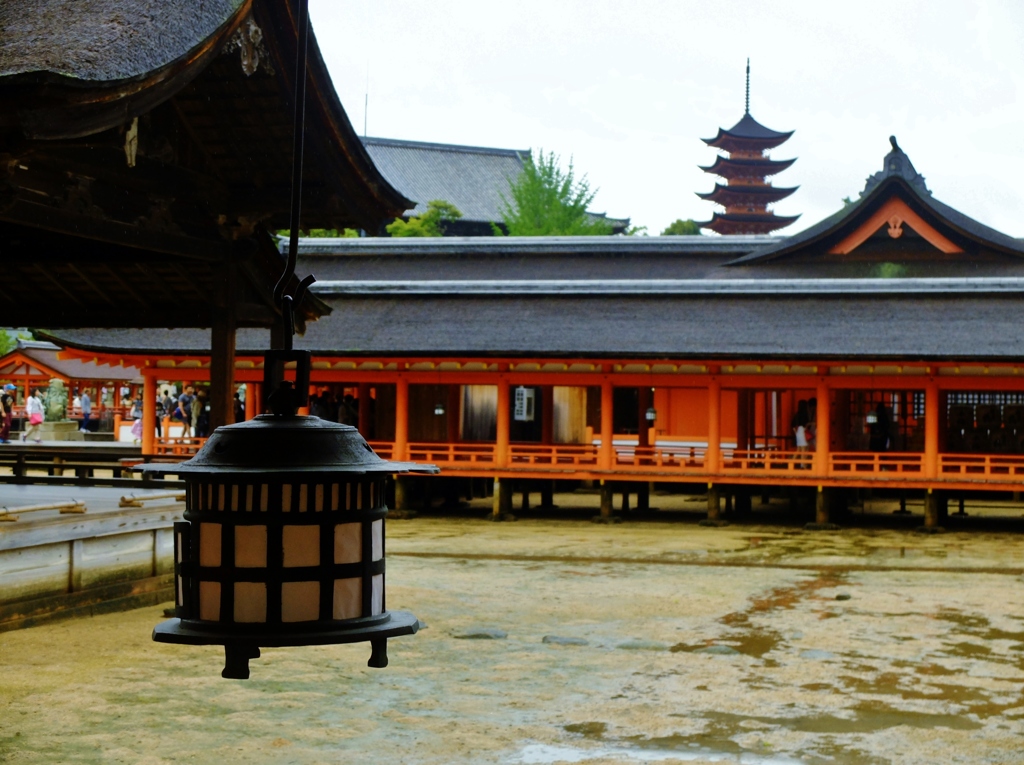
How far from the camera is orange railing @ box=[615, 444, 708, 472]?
23.2 metres

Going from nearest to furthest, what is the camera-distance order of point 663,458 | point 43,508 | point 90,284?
point 90,284 < point 43,508 < point 663,458

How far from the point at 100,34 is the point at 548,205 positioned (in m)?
42.4

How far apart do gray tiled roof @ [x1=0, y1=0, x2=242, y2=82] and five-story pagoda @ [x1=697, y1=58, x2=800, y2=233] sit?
47.1 m

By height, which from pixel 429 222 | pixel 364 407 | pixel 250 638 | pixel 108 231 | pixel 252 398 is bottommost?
pixel 250 638

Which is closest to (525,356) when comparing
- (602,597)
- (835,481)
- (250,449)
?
(835,481)

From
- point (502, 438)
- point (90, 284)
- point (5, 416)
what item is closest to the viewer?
point (90, 284)

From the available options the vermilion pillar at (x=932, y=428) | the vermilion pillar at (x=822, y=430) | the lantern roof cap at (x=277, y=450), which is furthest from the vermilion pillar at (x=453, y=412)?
the lantern roof cap at (x=277, y=450)

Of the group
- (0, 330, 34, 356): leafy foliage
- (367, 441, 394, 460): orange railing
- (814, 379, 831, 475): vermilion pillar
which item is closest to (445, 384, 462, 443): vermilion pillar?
(367, 441, 394, 460): orange railing

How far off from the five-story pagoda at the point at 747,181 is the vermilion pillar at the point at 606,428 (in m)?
31.5

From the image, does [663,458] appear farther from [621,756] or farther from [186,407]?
[621,756]

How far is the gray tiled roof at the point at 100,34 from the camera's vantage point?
672 cm

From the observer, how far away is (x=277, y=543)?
11.6 feet

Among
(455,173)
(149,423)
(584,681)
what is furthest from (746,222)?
(584,681)

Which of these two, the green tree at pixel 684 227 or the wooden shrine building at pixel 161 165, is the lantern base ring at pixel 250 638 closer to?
the wooden shrine building at pixel 161 165
